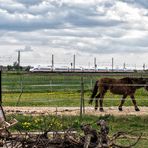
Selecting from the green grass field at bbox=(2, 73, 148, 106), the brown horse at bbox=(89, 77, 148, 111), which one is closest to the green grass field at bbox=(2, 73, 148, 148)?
the green grass field at bbox=(2, 73, 148, 106)

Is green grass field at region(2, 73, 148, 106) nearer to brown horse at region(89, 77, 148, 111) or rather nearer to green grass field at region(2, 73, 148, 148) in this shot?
green grass field at region(2, 73, 148, 148)

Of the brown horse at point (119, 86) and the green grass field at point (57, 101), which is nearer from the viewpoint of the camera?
the green grass field at point (57, 101)

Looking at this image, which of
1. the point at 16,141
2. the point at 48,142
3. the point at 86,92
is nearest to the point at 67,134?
the point at 48,142

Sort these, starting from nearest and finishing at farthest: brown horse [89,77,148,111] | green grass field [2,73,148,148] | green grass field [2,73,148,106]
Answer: green grass field [2,73,148,148] < brown horse [89,77,148,111] < green grass field [2,73,148,106]

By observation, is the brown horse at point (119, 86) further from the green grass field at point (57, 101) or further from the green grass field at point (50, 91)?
the green grass field at point (50, 91)

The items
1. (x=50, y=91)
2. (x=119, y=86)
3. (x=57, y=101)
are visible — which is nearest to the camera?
(x=119, y=86)

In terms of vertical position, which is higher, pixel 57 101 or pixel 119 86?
pixel 119 86

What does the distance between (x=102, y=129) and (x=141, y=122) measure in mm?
11401

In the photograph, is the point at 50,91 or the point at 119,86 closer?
the point at 119,86

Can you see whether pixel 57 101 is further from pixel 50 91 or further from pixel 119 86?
pixel 50 91

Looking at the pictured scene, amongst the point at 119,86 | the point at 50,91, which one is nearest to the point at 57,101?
the point at 119,86

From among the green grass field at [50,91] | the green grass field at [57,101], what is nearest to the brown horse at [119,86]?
the green grass field at [57,101]

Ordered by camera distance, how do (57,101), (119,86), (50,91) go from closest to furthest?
(119,86) < (57,101) < (50,91)

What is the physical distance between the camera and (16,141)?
5336 millimetres
